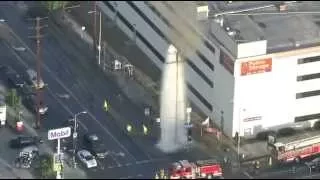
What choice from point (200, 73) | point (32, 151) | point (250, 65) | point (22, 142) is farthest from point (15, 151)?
point (250, 65)

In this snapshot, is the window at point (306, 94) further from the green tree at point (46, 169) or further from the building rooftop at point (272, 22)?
the green tree at point (46, 169)

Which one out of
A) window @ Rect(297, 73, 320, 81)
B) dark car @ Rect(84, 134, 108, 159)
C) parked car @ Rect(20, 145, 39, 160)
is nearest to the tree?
parked car @ Rect(20, 145, 39, 160)

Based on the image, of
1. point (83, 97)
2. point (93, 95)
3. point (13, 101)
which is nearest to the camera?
point (13, 101)

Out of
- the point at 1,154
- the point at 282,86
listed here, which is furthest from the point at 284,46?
the point at 1,154

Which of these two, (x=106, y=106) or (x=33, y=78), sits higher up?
(x=33, y=78)

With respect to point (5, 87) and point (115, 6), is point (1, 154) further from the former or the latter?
point (115, 6)

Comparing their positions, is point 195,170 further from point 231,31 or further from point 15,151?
point 15,151

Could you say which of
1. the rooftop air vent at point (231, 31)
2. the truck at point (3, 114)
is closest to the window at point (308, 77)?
the rooftop air vent at point (231, 31)
